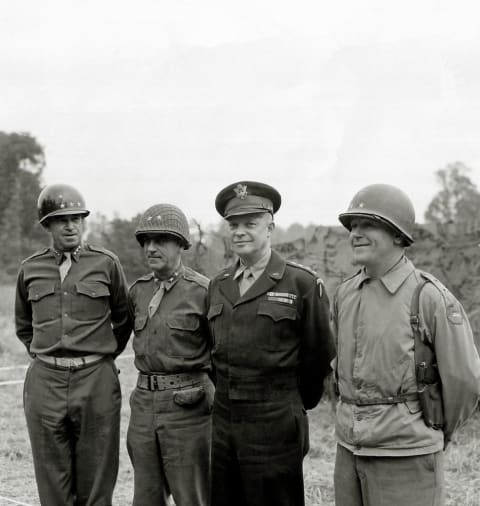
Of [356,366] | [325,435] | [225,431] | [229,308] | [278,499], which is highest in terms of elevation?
[229,308]

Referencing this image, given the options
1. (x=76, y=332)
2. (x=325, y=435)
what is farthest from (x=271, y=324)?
(x=325, y=435)

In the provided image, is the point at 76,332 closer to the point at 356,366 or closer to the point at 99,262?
the point at 99,262

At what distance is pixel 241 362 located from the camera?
373cm

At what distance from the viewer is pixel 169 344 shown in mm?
4172

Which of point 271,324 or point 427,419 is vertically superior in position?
point 271,324

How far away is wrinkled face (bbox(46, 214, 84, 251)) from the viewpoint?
15.3ft

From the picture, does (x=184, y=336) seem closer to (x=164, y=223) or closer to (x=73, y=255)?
(x=164, y=223)

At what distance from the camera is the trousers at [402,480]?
3.09 metres

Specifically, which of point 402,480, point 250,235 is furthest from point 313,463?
point 402,480

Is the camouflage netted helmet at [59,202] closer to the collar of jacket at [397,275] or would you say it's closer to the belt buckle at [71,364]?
the belt buckle at [71,364]

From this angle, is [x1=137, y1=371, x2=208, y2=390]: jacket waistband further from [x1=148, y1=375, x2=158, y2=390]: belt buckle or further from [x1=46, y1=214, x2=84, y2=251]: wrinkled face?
[x1=46, y1=214, x2=84, y2=251]: wrinkled face

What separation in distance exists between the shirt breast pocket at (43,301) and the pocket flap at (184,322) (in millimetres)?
888

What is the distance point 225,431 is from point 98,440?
1.14 meters

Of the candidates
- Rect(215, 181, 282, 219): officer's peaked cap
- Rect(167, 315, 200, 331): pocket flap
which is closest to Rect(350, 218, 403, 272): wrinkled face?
Rect(215, 181, 282, 219): officer's peaked cap
